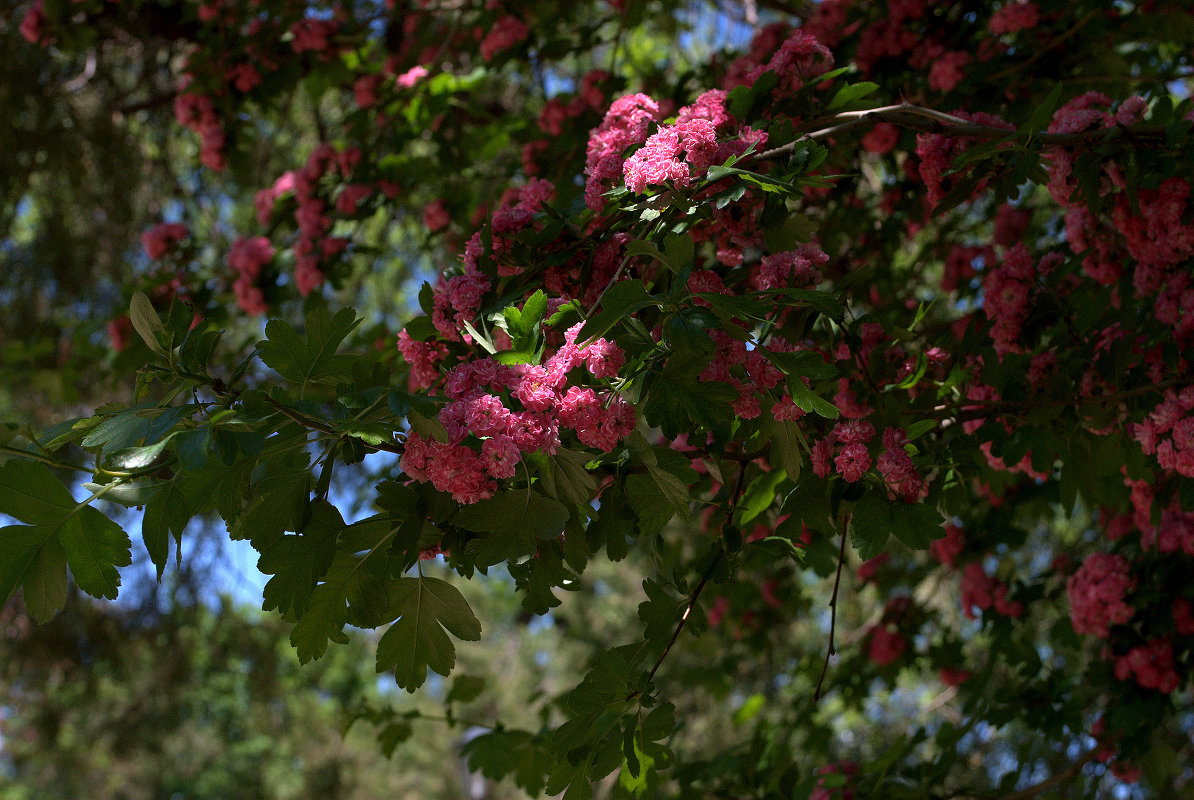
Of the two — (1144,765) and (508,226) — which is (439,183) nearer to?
(508,226)

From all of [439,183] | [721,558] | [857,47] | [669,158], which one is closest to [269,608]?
[721,558]

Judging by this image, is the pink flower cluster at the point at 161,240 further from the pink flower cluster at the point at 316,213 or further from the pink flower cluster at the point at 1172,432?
the pink flower cluster at the point at 1172,432

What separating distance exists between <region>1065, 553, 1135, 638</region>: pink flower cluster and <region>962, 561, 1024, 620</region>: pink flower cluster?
19.8 inches

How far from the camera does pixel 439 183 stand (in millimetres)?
4160

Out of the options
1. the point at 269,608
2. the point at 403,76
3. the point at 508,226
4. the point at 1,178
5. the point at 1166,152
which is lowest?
the point at 269,608

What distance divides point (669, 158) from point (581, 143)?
147cm

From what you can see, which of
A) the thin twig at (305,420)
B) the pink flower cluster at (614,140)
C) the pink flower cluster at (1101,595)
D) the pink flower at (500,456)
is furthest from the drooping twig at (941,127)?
the pink flower cluster at (1101,595)

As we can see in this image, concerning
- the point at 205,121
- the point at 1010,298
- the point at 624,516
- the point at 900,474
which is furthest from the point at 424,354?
the point at 205,121

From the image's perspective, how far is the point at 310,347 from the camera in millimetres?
1441

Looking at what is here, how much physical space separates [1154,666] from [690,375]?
204cm

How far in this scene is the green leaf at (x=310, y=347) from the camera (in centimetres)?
141

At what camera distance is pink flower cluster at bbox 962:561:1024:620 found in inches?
129

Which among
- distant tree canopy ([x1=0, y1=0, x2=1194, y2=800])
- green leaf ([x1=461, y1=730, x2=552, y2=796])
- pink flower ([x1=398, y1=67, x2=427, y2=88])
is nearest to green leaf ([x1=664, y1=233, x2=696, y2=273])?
distant tree canopy ([x1=0, y1=0, x2=1194, y2=800])

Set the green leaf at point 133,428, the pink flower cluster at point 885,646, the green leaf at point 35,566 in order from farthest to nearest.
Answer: the pink flower cluster at point 885,646
the green leaf at point 35,566
the green leaf at point 133,428
